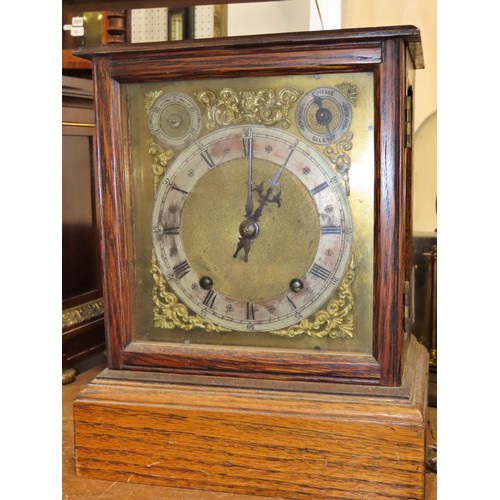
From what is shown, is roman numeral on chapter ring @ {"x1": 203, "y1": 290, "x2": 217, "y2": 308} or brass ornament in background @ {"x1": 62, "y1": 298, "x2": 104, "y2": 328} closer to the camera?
roman numeral on chapter ring @ {"x1": 203, "y1": 290, "x2": 217, "y2": 308}

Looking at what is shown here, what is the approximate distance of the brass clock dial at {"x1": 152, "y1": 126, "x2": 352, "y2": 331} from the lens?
2.62 feet

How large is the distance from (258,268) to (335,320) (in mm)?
104

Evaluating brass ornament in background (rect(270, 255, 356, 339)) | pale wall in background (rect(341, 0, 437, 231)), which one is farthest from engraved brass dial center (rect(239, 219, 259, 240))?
pale wall in background (rect(341, 0, 437, 231))

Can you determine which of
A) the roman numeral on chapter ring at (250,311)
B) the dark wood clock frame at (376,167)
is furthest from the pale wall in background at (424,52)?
the roman numeral on chapter ring at (250,311)

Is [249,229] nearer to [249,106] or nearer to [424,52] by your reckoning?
[249,106]

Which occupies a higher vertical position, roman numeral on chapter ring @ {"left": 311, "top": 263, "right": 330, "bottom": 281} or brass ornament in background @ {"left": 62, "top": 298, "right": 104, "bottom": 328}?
roman numeral on chapter ring @ {"left": 311, "top": 263, "right": 330, "bottom": 281}

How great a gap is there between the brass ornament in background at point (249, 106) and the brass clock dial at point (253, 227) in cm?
1

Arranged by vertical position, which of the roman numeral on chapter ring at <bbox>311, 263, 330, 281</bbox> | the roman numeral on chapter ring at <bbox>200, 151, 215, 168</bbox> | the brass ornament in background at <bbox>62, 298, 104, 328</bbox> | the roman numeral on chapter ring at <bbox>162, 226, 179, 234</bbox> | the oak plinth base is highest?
the roman numeral on chapter ring at <bbox>200, 151, 215, 168</bbox>

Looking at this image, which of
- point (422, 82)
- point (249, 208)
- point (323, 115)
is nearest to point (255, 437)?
point (249, 208)

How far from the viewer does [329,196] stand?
794mm

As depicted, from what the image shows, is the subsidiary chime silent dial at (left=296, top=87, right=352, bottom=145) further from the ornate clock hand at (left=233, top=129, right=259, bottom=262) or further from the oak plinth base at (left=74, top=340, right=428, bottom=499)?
the oak plinth base at (left=74, top=340, right=428, bottom=499)

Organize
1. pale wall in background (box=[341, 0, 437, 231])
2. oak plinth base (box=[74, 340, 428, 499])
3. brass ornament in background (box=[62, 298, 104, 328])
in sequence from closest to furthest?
oak plinth base (box=[74, 340, 428, 499]), brass ornament in background (box=[62, 298, 104, 328]), pale wall in background (box=[341, 0, 437, 231])

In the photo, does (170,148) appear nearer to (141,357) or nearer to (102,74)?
(102,74)
